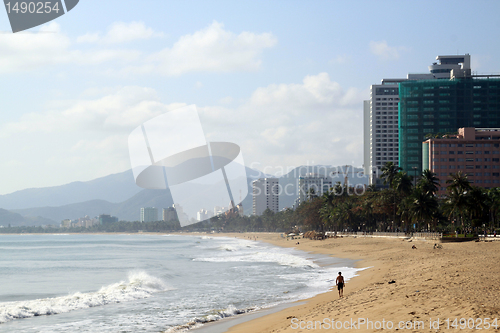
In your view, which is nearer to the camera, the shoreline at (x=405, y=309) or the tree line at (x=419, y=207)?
the shoreline at (x=405, y=309)

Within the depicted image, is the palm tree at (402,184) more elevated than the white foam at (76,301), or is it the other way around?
the palm tree at (402,184)

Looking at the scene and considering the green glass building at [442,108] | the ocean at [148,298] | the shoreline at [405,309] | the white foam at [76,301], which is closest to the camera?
the shoreline at [405,309]

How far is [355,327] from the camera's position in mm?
12859

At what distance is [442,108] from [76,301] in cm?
16475

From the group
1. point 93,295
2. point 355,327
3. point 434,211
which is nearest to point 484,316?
point 355,327

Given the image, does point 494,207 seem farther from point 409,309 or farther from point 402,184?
point 409,309

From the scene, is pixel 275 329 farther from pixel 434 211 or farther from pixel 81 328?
pixel 434 211

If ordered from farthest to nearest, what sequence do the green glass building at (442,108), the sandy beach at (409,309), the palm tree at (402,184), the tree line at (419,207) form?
the green glass building at (442,108) → the palm tree at (402,184) → the tree line at (419,207) → the sandy beach at (409,309)

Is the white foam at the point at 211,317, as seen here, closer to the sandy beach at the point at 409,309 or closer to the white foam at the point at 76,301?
the sandy beach at the point at 409,309

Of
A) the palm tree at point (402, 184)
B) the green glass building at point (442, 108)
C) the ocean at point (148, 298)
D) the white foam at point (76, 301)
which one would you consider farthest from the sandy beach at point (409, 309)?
the green glass building at point (442, 108)

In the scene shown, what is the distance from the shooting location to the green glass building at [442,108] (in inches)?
6496

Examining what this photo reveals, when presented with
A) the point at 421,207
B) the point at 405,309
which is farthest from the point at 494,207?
the point at 405,309

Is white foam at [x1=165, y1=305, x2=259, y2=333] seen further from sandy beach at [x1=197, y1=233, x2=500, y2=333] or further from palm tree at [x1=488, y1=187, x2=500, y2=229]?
palm tree at [x1=488, y1=187, x2=500, y2=229]

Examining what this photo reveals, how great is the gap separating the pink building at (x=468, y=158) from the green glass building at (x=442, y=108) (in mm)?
18564
